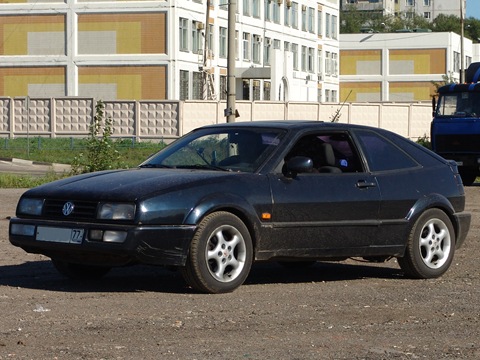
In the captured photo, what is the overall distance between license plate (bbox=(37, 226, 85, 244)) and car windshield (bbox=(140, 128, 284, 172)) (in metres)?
1.33

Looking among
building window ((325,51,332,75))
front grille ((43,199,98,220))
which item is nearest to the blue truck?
front grille ((43,199,98,220))

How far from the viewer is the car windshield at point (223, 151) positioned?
407 inches

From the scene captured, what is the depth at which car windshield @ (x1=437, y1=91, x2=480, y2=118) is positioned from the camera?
31094 mm

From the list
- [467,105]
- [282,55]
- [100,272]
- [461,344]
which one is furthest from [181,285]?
[282,55]

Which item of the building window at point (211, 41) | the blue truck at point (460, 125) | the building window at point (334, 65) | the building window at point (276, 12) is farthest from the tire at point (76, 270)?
the building window at point (334, 65)

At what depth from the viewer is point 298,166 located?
10180 millimetres

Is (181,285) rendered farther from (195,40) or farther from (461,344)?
(195,40)

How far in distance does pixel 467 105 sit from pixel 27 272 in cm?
2175

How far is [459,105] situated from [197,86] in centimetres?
4040

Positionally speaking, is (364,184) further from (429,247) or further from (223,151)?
(223,151)

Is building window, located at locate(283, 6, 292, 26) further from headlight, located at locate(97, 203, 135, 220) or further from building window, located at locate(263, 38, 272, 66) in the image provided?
headlight, located at locate(97, 203, 135, 220)

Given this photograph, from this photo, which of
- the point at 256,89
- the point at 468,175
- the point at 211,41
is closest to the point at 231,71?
the point at 468,175

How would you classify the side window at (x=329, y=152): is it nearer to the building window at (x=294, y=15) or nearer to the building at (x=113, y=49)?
the building at (x=113, y=49)

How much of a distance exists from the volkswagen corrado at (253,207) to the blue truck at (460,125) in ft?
64.6
